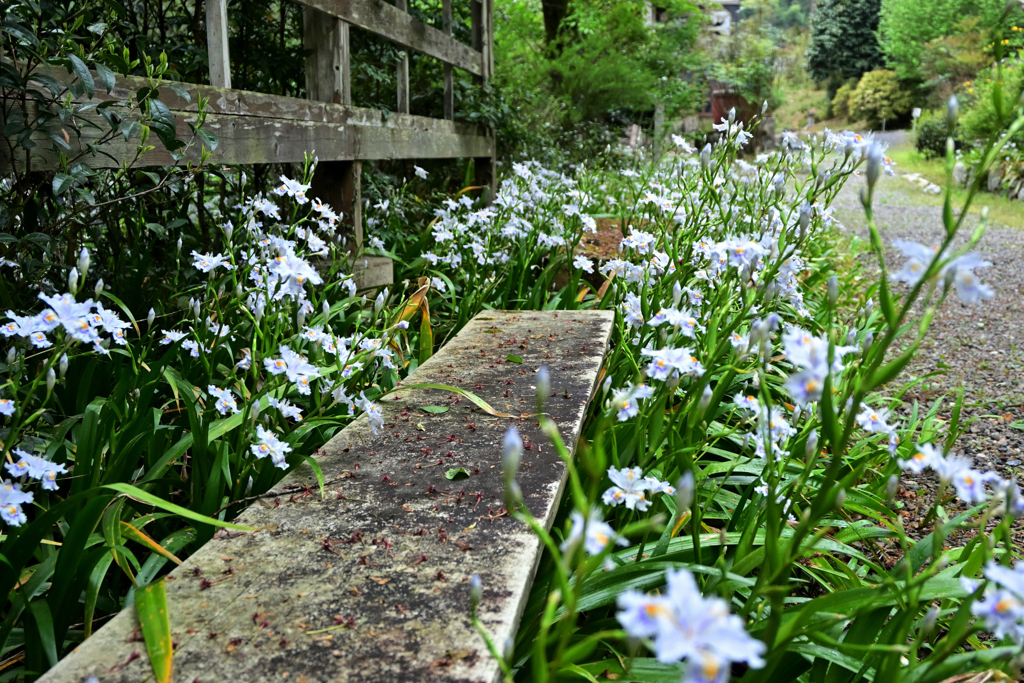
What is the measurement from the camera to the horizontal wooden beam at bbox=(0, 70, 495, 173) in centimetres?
203

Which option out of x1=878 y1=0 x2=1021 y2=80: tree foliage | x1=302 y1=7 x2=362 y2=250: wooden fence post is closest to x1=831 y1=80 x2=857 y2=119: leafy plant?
x1=878 y1=0 x2=1021 y2=80: tree foliage

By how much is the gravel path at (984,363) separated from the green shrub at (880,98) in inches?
677

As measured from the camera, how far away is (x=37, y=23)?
187 cm

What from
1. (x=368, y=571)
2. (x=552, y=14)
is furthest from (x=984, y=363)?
(x=552, y=14)

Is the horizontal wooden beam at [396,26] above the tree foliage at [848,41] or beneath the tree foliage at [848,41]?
beneath

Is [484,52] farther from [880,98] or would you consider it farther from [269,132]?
[880,98]

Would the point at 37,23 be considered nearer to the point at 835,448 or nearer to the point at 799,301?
the point at 835,448

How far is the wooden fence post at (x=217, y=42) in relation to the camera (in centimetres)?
242

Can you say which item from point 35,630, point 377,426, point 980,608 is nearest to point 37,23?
point 377,426

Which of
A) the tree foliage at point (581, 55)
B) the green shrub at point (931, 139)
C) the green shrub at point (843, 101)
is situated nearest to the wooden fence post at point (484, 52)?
the tree foliage at point (581, 55)

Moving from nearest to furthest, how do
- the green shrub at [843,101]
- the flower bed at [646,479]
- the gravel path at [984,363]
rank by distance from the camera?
the flower bed at [646,479] < the gravel path at [984,363] < the green shrub at [843,101]

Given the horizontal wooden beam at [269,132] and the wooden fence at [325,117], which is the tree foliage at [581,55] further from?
the horizontal wooden beam at [269,132]

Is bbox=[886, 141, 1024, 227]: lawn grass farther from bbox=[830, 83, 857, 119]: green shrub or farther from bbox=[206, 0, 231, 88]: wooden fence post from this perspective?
bbox=[830, 83, 857, 119]: green shrub

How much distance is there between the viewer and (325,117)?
3.00 meters
